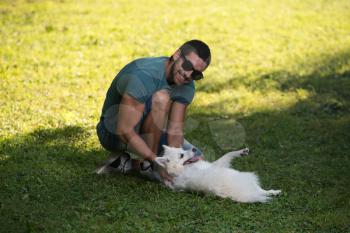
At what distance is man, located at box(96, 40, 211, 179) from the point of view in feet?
16.1

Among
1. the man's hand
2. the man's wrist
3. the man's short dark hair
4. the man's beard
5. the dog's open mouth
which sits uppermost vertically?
the man's short dark hair

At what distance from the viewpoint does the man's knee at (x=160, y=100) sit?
16.6 feet

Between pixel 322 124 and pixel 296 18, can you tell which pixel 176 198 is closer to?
pixel 322 124

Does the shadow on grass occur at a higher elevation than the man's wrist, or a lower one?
lower

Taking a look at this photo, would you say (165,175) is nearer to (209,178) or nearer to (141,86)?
(209,178)

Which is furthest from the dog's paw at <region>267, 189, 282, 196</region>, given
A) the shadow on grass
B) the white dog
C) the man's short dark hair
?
the man's short dark hair

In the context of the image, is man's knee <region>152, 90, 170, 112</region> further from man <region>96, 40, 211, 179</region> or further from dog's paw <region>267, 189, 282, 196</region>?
dog's paw <region>267, 189, 282, 196</region>

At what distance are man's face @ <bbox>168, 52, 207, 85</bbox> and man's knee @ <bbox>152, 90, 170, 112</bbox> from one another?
0.16 meters

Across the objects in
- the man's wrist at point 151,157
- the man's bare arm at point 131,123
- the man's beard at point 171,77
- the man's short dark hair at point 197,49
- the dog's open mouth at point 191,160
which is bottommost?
the dog's open mouth at point 191,160

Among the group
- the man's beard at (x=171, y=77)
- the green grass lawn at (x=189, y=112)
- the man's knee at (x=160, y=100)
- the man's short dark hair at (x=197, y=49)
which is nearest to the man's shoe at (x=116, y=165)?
the green grass lawn at (x=189, y=112)

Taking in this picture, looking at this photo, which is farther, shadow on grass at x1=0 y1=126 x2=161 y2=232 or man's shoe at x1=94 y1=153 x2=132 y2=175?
man's shoe at x1=94 y1=153 x2=132 y2=175

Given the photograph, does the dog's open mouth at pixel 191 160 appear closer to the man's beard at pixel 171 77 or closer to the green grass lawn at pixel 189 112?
the green grass lawn at pixel 189 112

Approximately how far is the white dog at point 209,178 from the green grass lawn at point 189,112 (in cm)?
9

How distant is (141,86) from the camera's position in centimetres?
489
